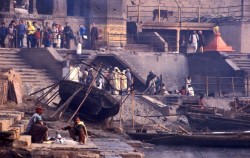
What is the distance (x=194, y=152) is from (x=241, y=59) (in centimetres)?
1608

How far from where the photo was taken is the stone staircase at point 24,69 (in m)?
33.7

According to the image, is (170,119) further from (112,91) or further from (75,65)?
(75,65)

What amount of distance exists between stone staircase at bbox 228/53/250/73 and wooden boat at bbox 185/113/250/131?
31.6 ft

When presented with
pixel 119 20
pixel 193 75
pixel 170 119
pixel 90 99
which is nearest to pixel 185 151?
pixel 90 99

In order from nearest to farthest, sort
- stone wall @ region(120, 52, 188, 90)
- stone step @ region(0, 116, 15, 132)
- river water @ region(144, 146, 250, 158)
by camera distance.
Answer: stone step @ region(0, 116, 15, 132)
river water @ region(144, 146, 250, 158)
stone wall @ region(120, 52, 188, 90)

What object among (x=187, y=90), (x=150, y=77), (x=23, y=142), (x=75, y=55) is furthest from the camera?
(x=75, y=55)

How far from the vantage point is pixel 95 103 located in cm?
2891

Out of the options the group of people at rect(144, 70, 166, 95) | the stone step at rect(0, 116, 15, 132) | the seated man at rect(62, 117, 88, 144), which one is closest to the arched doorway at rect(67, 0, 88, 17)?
the group of people at rect(144, 70, 166, 95)

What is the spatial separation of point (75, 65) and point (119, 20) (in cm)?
896

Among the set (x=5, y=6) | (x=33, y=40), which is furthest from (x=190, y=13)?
(x=33, y=40)

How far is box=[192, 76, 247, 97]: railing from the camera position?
3856 centimetres

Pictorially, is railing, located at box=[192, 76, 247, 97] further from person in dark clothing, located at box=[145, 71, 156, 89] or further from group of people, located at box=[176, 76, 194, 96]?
person in dark clothing, located at box=[145, 71, 156, 89]

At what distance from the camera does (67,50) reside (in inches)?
1474

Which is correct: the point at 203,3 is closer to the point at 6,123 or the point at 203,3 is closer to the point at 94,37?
the point at 94,37
